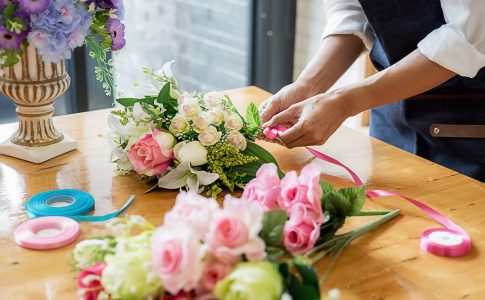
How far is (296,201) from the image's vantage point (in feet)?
4.08

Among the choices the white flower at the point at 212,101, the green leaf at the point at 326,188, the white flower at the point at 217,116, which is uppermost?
the white flower at the point at 212,101

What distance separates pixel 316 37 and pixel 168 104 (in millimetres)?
2245

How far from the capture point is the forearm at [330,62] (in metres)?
2.01

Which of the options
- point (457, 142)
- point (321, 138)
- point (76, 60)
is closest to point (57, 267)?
point (321, 138)

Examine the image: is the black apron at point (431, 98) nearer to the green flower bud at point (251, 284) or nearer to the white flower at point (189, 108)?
the white flower at point (189, 108)

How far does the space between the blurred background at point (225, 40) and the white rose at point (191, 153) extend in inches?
83.4

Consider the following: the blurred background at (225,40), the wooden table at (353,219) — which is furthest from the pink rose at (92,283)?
the blurred background at (225,40)

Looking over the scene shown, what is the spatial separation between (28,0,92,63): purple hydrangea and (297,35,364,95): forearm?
2.12 feet

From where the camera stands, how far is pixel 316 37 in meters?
3.73

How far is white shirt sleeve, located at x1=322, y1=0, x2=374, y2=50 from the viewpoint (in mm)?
2037

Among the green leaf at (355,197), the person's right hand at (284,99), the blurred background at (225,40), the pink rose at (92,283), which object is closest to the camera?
the pink rose at (92,283)

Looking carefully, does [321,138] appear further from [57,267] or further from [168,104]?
[57,267]

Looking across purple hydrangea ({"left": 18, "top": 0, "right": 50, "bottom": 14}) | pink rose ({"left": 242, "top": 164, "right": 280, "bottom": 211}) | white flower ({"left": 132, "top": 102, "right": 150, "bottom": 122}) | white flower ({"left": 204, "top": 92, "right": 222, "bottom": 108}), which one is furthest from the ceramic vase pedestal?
pink rose ({"left": 242, "top": 164, "right": 280, "bottom": 211})

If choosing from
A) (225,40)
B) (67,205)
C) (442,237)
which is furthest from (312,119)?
(225,40)
